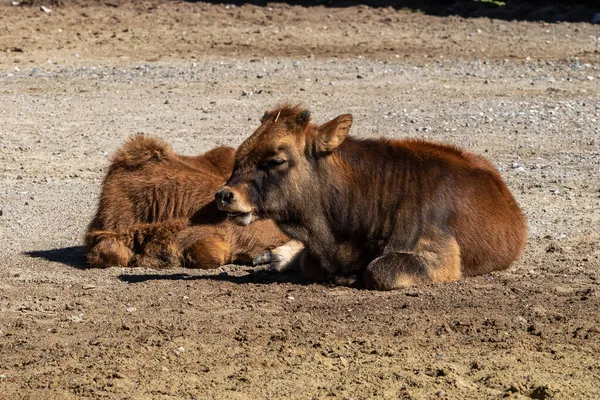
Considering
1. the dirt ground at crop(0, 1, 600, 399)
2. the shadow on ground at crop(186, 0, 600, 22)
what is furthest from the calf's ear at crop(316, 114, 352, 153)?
the shadow on ground at crop(186, 0, 600, 22)

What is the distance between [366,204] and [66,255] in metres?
2.88

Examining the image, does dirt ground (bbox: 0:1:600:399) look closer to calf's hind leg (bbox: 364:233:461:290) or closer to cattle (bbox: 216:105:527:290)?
calf's hind leg (bbox: 364:233:461:290)

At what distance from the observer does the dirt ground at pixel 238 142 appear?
6.72m

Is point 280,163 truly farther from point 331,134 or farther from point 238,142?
point 238,142

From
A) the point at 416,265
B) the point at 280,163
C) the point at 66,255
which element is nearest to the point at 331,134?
the point at 280,163

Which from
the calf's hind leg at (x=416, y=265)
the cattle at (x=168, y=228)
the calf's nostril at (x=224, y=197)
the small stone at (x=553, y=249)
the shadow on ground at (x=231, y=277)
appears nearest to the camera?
the calf's nostril at (x=224, y=197)

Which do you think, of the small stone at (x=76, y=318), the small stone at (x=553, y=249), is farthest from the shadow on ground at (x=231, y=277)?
the small stone at (x=553, y=249)

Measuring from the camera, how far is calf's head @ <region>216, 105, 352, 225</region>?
8.01 m

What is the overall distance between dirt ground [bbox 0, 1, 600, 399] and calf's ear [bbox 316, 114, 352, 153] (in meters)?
1.10

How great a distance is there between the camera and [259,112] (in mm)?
15945

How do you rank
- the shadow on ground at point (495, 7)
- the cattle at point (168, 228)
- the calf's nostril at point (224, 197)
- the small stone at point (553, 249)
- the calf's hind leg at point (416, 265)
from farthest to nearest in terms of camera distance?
→ the shadow on ground at point (495, 7) → the small stone at point (553, 249) → the cattle at point (168, 228) → the calf's hind leg at point (416, 265) → the calf's nostril at point (224, 197)

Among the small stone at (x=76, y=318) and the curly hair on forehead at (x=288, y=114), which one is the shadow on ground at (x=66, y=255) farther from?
the curly hair on forehead at (x=288, y=114)

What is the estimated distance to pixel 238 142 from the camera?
14.3 m

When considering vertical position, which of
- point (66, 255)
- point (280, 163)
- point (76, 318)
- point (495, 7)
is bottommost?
point (66, 255)
